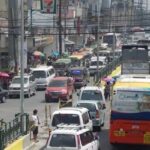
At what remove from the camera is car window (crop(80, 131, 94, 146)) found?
21641 mm

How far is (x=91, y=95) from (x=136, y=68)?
7.86 metres

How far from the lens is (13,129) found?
24.8 m

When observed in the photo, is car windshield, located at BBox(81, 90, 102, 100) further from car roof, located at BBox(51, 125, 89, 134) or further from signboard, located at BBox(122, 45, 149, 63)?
car roof, located at BBox(51, 125, 89, 134)

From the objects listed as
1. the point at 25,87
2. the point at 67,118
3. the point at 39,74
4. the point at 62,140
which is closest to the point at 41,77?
the point at 39,74

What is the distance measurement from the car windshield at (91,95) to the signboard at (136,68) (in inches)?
235

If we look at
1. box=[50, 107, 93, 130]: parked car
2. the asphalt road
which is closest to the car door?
the asphalt road

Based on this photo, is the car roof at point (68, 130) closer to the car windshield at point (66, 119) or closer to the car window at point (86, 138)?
the car window at point (86, 138)

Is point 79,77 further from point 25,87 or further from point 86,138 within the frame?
point 86,138

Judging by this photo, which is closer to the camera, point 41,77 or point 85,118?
point 85,118

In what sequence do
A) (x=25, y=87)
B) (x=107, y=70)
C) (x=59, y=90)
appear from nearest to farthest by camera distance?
(x=59, y=90)
(x=25, y=87)
(x=107, y=70)

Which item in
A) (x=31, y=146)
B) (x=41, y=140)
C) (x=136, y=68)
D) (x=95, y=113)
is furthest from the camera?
(x=136, y=68)

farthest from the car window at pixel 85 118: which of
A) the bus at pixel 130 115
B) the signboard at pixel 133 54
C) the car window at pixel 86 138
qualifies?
the signboard at pixel 133 54

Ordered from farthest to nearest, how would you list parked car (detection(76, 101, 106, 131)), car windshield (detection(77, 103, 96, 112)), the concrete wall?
1. car windshield (detection(77, 103, 96, 112))
2. parked car (detection(76, 101, 106, 131))
3. the concrete wall

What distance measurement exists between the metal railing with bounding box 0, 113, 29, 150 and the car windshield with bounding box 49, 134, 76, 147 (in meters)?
2.24
